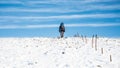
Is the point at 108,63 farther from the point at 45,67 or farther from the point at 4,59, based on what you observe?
the point at 4,59

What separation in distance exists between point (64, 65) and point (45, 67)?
4.08 ft

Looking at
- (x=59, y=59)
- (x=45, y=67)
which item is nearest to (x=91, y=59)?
(x=59, y=59)

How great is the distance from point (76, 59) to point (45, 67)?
3.14 meters

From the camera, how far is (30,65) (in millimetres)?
17406

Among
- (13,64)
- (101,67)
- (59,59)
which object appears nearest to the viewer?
(101,67)

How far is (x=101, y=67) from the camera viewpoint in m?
16.8

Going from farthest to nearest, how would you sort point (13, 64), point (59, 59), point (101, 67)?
point (59, 59) < point (13, 64) < point (101, 67)

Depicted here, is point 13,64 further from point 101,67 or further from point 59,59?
point 101,67

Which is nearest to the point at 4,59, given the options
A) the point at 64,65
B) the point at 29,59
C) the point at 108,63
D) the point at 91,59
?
the point at 29,59

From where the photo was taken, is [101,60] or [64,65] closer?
[64,65]

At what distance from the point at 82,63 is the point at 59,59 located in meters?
2.16

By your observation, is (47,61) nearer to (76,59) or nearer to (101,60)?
(76,59)

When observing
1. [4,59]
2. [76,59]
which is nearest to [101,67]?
[76,59]

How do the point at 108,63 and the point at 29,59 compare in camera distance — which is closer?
the point at 108,63
